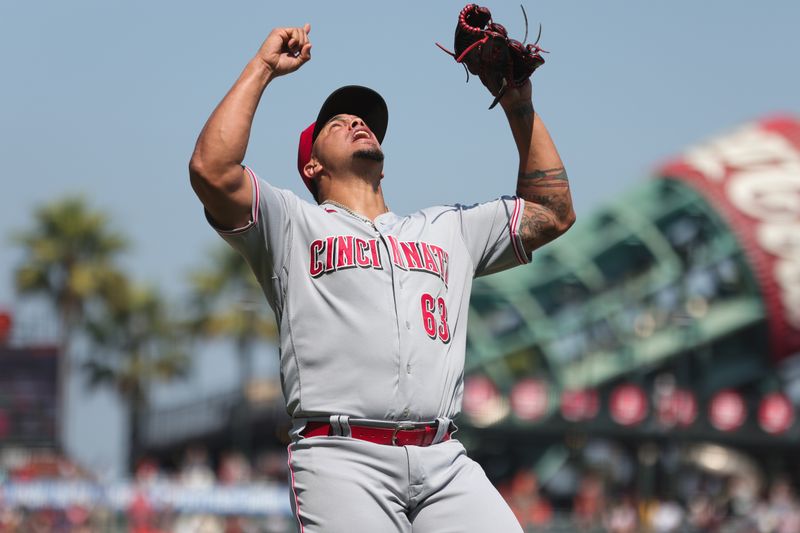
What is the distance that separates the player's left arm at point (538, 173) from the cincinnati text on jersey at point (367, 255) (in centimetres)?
48

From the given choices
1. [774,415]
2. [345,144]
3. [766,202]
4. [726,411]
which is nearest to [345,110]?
[345,144]

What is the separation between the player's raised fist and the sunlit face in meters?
0.26

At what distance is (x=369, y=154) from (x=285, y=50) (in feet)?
1.41

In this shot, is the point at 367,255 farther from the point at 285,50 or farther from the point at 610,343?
the point at 610,343

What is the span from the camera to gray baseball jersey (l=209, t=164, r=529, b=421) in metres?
4.03

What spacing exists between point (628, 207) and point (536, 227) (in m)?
41.6

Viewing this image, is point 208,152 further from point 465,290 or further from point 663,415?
point 663,415

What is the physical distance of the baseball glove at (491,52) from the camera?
4.55 m

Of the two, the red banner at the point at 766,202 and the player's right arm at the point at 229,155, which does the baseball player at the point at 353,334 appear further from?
the red banner at the point at 766,202

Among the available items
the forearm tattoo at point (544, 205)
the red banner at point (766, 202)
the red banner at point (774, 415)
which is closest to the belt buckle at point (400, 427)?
the forearm tattoo at point (544, 205)

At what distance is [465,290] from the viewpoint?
14.5 ft

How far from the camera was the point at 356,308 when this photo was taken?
407cm

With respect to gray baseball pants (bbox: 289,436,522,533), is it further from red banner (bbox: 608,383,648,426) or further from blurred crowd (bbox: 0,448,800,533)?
red banner (bbox: 608,383,648,426)

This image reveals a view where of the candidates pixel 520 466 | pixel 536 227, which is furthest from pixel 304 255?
pixel 520 466
